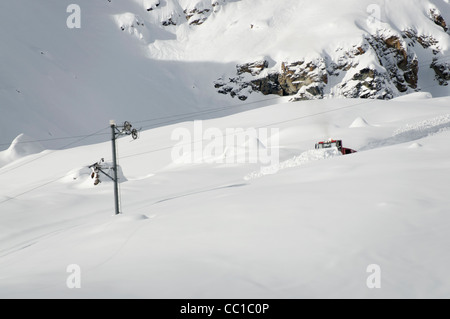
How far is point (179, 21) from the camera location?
127m

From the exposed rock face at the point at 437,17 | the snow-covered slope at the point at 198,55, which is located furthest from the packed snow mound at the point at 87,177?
the exposed rock face at the point at 437,17

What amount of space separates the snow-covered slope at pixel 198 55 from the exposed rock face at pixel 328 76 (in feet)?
0.82

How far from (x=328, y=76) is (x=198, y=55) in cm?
3398

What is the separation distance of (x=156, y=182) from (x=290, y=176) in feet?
39.4

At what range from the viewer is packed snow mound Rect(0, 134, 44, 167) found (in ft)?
166

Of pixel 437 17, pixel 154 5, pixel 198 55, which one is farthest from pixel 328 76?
pixel 154 5

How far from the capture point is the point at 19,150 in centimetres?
5194

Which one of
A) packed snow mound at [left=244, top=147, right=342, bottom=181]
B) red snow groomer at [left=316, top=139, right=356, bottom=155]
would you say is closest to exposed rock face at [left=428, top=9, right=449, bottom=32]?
red snow groomer at [left=316, top=139, right=356, bottom=155]

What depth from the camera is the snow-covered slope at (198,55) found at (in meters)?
83.7

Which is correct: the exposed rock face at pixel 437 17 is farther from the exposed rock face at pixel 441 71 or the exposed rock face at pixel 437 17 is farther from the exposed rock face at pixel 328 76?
the exposed rock face at pixel 328 76

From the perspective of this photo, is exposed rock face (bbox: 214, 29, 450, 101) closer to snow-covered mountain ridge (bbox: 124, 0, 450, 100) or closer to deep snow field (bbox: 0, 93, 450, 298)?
snow-covered mountain ridge (bbox: 124, 0, 450, 100)

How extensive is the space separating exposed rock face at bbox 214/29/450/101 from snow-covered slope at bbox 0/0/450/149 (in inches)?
9.8

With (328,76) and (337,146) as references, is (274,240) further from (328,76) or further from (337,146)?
(328,76)
